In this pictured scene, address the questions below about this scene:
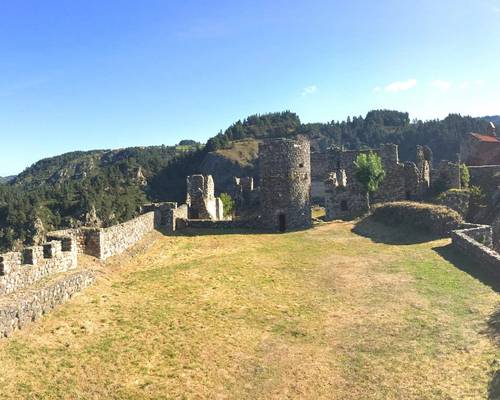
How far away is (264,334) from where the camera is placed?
14609 mm

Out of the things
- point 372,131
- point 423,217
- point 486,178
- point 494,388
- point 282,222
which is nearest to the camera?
point 494,388

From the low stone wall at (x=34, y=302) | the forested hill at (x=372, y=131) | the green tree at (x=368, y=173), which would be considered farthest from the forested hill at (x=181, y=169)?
the low stone wall at (x=34, y=302)

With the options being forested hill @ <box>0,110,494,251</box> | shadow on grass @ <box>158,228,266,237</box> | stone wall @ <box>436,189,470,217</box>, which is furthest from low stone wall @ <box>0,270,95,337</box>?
forested hill @ <box>0,110,494,251</box>

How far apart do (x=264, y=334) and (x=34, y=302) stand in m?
6.91

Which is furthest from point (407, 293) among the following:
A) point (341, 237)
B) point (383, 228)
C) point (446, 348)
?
point (383, 228)

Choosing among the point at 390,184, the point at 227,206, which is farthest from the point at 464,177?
the point at 227,206

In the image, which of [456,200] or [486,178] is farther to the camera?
[486,178]

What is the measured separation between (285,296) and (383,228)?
16.7 meters

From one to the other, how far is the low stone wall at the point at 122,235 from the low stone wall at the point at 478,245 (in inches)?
672

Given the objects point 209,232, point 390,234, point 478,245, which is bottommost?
point 390,234

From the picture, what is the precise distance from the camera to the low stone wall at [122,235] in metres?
20.0

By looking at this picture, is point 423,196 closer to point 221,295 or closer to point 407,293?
point 407,293

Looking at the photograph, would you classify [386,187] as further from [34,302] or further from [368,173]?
[34,302]

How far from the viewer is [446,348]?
13094 mm
